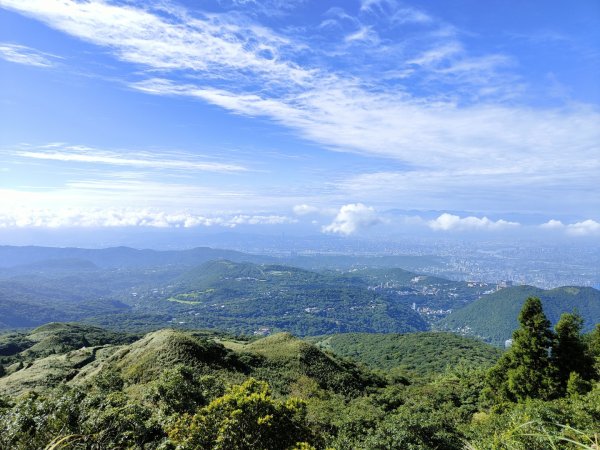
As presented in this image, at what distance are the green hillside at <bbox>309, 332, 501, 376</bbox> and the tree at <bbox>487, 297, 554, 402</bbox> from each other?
5172 centimetres

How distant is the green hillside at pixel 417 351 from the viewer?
3398 inches

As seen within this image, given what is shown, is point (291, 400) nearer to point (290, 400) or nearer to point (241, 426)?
point (290, 400)

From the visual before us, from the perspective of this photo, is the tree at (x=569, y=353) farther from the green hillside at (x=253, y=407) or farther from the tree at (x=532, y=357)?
the green hillside at (x=253, y=407)

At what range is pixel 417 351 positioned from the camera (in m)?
101

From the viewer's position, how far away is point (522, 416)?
650 inches

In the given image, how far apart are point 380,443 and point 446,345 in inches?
3939

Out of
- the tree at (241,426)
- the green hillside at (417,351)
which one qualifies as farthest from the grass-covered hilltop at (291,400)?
the green hillside at (417,351)

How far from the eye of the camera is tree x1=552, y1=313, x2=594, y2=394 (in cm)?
3012

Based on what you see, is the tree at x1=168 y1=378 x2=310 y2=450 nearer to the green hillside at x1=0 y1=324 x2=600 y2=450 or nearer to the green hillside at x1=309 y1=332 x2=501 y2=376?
the green hillside at x1=0 y1=324 x2=600 y2=450

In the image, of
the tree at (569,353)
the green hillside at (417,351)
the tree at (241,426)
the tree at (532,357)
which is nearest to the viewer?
the tree at (241,426)

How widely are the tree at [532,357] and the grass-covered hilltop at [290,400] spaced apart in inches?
3.4

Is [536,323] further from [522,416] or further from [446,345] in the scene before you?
[446,345]

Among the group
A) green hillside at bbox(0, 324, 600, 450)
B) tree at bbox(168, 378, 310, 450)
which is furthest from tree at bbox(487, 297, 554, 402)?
tree at bbox(168, 378, 310, 450)

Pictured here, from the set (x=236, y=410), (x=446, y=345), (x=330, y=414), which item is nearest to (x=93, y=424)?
(x=236, y=410)
